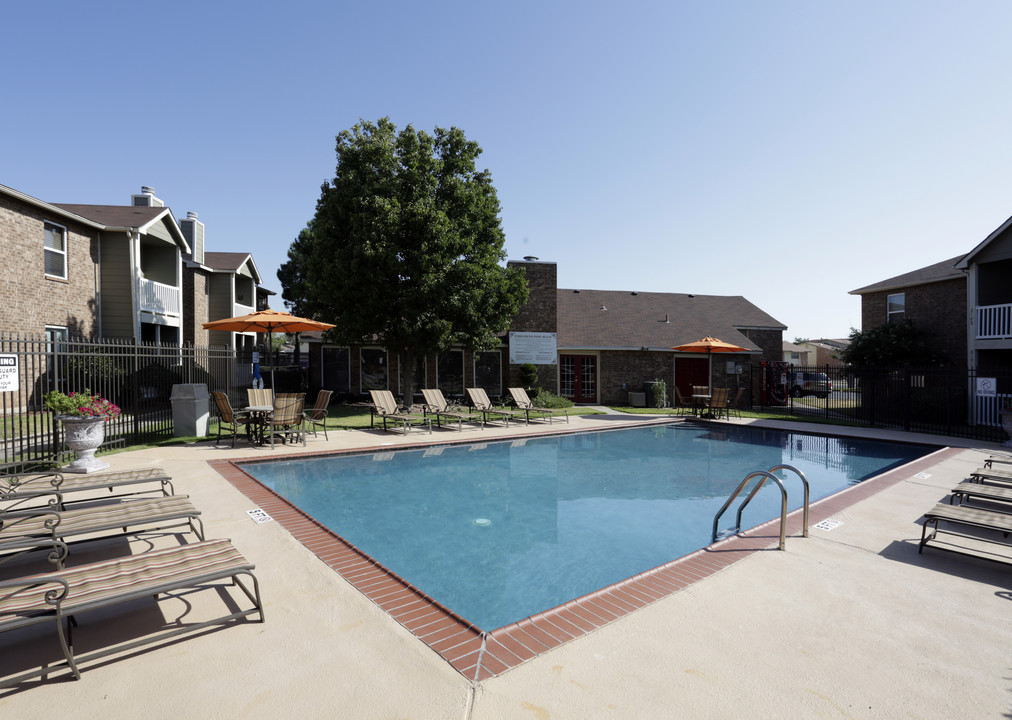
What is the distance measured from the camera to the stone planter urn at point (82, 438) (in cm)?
779

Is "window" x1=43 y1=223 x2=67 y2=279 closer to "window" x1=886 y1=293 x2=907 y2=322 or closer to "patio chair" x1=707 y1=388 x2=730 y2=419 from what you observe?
"patio chair" x1=707 y1=388 x2=730 y2=419

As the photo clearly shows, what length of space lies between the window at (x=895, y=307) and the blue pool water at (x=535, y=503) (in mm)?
11995

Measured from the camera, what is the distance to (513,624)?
11.3ft

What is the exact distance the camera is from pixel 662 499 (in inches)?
312

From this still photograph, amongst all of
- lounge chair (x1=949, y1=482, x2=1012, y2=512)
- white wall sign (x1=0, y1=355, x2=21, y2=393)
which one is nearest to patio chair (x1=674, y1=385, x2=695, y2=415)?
lounge chair (x1=949, y1=482, x2=1012, y2=512)

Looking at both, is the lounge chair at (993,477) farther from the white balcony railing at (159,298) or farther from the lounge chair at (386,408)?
the white balcony railing at (159,298)

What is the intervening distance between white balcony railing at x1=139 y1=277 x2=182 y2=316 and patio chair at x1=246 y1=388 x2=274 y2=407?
9535 millimetres

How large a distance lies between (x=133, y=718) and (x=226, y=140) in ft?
45.4

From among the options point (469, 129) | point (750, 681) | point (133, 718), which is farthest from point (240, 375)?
point (750, 681)

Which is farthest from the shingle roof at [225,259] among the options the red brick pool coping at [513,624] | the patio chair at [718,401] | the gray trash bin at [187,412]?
the patio chair at [718,401]

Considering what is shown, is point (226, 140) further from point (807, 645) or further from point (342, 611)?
point (807, 645)

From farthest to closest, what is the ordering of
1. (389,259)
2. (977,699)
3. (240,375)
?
(240,375)
(389,259)
(977,699)

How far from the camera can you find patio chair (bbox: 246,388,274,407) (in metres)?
11.6

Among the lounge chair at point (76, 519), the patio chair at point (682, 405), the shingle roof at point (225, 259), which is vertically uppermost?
the shingle roof at point (225, 259)
